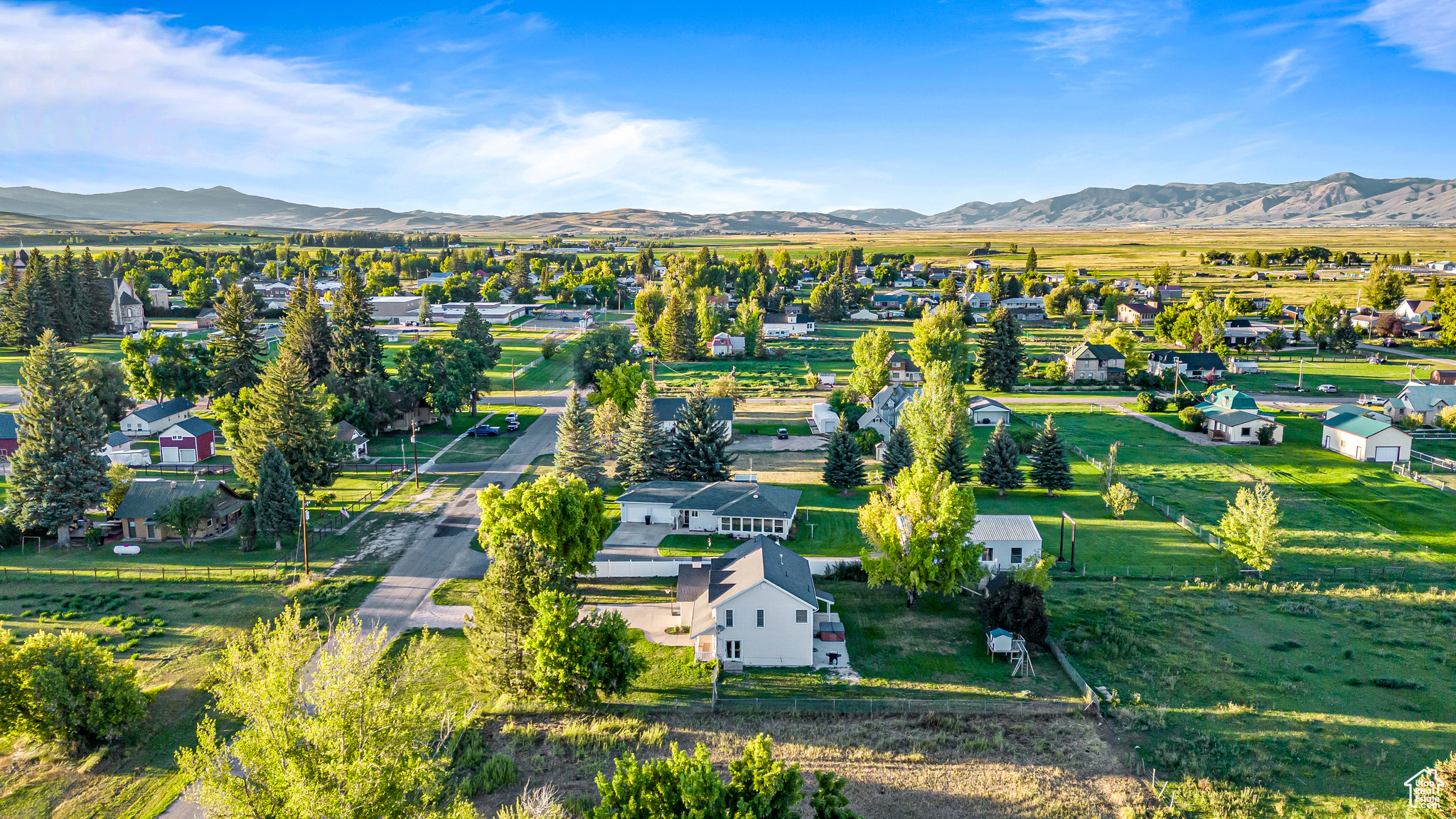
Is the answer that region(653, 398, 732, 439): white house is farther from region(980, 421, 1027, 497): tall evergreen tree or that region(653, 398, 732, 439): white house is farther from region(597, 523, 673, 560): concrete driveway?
region(980, 421, 1027, 497): tall evergreen tree

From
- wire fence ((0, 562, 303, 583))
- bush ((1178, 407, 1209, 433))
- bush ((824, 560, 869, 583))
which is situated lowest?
bush ((824, 560, 869, 583))

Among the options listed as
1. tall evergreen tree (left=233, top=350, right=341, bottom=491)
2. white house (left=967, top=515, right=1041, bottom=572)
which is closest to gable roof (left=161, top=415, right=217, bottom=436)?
tall evergreen tree (left=233, top=350, right=341, bottom=491)

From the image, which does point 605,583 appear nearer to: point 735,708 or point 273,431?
point 735,708

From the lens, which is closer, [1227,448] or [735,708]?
[735,708]

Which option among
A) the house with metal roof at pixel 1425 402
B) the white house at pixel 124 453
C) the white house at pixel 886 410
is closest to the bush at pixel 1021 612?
the white house at pixel 886 410

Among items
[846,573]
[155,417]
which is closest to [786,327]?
[155,417]

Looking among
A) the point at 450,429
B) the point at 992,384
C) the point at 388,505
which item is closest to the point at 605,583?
the point at 388,505
